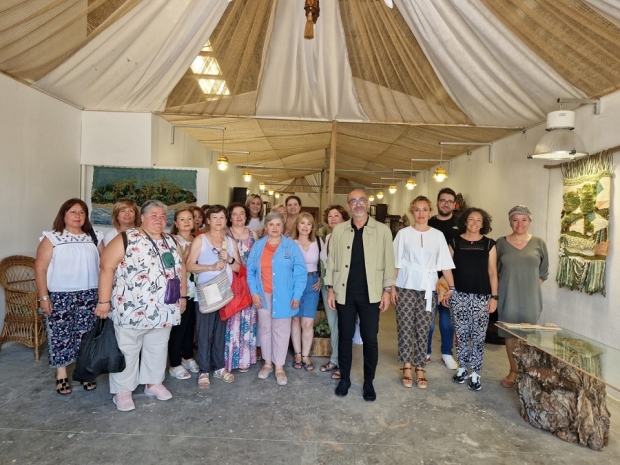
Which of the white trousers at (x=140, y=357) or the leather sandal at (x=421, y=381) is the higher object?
the white trousers at (x=140, y=357)

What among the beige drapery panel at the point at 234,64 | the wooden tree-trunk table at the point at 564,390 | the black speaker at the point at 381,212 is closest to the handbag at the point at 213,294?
the wooden tree-trunk table at the point at 564,390

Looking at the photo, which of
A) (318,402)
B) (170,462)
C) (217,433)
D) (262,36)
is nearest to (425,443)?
(318,402)

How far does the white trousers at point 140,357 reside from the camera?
2.77m

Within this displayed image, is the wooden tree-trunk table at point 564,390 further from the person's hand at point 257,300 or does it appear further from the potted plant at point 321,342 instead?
the person's hand at point 257,300

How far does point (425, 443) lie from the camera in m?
2.50

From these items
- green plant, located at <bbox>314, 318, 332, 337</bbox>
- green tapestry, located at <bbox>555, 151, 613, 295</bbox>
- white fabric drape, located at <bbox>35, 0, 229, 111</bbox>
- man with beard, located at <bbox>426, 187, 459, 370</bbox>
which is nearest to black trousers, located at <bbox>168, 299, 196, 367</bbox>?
green plant, located at <bbox>314, 318, 332, 337</bbox>

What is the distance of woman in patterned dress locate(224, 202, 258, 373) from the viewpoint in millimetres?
3449

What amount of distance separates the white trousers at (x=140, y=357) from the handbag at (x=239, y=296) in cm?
50

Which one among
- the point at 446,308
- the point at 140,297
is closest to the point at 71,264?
→ the point at 140,297

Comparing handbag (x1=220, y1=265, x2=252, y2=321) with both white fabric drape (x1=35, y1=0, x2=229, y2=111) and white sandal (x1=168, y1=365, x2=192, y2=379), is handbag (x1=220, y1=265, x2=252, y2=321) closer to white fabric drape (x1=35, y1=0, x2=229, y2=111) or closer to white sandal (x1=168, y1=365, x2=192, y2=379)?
white sandal (x1=168, y1=365, x2=192, y2=379)

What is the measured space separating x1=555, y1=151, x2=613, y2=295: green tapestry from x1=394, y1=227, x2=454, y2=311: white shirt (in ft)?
5.16

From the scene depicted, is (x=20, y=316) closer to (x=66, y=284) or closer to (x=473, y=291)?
(x=66, y=284)

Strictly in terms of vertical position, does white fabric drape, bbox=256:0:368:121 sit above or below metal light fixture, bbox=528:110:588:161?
above

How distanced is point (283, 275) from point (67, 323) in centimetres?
172
